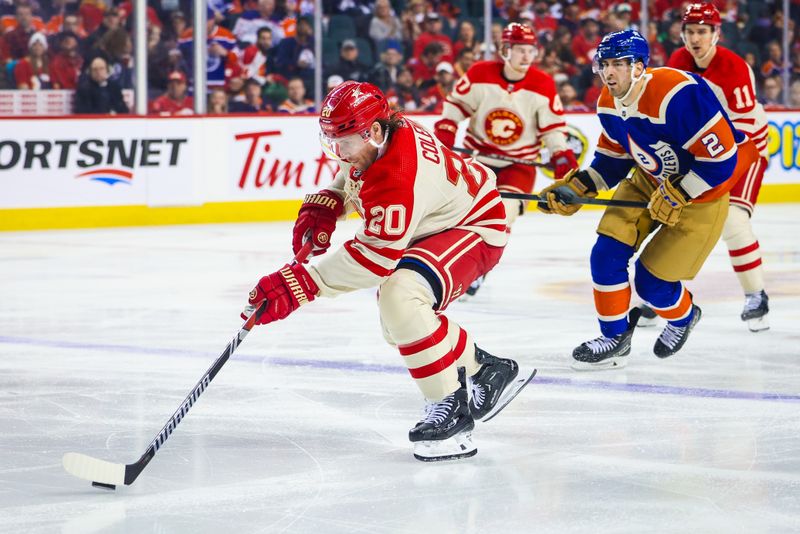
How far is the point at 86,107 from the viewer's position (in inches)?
330

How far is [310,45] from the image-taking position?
9.27 metres

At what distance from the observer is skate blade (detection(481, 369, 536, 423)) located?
341 cm

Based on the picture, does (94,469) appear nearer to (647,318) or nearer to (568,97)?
(647,318)

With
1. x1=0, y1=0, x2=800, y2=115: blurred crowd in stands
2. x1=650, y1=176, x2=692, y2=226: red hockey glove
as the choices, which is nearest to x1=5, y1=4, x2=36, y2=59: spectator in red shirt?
x1=0, y1=0, x2=800, y2=115: blurred crowd in stands

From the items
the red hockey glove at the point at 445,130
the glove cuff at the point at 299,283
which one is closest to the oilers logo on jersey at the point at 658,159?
the glove cuff at the point at 299,283

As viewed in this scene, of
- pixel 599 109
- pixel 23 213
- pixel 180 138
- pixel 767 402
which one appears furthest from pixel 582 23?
pixel 767 402

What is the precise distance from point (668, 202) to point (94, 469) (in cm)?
194

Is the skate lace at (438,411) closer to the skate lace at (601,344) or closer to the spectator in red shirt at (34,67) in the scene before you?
the skate lace at (601,344)

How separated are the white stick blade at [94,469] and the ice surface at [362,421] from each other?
34 millimetres

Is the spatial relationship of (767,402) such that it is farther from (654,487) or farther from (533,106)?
(533,106)

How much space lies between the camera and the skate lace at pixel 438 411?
10.1 feet

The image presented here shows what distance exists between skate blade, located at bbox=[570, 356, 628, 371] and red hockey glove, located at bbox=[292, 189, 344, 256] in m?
1.13

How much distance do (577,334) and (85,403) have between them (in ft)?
6.16

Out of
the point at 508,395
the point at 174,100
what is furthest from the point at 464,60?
the point at 508,395
